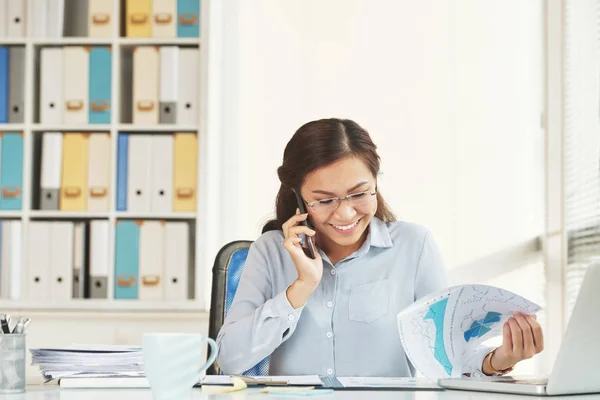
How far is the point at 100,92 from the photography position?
320 cm

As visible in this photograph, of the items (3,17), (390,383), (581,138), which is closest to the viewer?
(390,383)

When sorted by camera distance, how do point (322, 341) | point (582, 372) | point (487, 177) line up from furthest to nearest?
point (487, 177), point (322, 341), point (582, 372)

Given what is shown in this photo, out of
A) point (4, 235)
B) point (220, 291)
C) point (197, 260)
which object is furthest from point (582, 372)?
point (4, 235)

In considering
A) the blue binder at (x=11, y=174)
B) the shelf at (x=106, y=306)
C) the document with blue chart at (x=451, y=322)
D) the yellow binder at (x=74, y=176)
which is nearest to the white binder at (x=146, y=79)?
the yellow binder at (x=74, y=176)

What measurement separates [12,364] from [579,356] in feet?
2.84

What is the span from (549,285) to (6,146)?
2170 mm

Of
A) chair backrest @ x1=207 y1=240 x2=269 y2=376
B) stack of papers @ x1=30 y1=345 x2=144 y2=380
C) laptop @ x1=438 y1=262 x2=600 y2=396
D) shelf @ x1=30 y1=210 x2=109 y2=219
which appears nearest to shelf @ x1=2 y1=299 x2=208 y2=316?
shelf @ x1=30 y1=210 x2=109 y2=219

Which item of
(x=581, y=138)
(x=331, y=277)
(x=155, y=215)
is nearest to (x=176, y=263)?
(x=155, y=215)

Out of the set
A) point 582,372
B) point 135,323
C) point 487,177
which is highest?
point 487,177

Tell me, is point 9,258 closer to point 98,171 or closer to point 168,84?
point 98,171

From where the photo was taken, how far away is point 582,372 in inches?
47.3

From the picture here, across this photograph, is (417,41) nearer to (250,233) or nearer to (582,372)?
(250,233)

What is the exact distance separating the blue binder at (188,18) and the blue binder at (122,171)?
1.53 ft

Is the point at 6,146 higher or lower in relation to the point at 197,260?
higher
